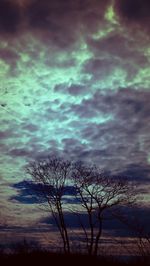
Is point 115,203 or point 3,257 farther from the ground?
point 115,203

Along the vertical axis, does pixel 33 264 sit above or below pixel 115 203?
Result: below

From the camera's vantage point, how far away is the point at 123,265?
19.4 metres

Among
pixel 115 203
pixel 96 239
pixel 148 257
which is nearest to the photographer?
pixel 148 257

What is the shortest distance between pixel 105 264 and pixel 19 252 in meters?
4.76

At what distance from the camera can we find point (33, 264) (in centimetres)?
1853

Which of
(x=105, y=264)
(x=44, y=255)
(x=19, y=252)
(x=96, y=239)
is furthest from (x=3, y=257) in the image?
(x=96, y=239)

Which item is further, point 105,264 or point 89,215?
point 89,215

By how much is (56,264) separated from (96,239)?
2035cm

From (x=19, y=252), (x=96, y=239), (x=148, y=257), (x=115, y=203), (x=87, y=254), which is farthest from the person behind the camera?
(x=115, y=203)

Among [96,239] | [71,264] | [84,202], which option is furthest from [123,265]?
[84,202]

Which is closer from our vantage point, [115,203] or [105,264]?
[105,264]

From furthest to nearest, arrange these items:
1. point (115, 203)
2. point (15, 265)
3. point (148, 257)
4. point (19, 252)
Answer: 1. point (115, 203)
2. point (19, 252)
3. point (15, 265)
4. point (148, 257)

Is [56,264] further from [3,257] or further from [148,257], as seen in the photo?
[148,257]

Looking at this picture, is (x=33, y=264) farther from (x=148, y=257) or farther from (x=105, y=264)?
(x=148, y=257)
